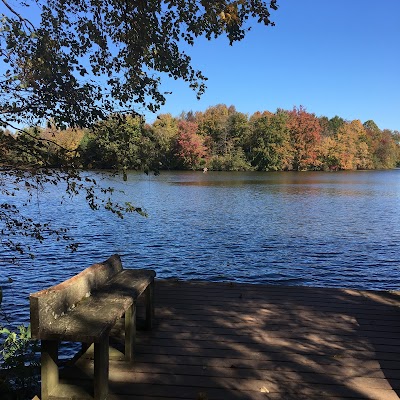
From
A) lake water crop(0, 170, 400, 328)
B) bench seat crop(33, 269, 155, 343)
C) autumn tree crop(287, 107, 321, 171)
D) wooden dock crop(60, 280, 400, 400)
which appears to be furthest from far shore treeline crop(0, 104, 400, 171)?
bench seat crop(33, 269, 155, 343)

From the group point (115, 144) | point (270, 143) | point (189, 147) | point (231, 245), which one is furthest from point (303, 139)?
point (115, 144)

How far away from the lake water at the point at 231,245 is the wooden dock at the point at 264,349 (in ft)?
5.72

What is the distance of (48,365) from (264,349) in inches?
77.4

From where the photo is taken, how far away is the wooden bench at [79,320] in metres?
2.62

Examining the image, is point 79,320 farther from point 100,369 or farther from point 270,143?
point 270,143

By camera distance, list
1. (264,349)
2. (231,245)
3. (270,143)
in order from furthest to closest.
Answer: (270,143) → (231,245) → (264,349)

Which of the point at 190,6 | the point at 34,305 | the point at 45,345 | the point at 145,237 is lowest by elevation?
the point at 145,237

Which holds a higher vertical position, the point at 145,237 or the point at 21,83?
the point at 21,83

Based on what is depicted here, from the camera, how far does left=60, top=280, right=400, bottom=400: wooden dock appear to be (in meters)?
3.13

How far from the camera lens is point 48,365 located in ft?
9.26

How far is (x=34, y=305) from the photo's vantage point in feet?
8.38

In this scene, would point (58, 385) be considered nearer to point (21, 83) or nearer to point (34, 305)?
point (34, 305)

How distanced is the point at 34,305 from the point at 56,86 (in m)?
2.04

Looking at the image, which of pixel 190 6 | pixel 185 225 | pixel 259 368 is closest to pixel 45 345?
pixel 259 368
